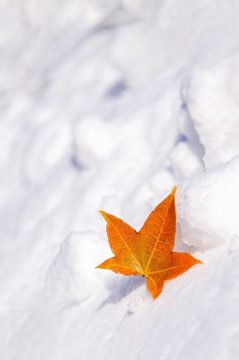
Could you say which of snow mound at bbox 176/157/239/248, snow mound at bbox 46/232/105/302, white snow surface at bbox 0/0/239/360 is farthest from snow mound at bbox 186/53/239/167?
snow mound at bbox 46/232/105/302

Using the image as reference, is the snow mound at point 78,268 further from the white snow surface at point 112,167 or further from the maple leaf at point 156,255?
the maple leaf at point 156,255

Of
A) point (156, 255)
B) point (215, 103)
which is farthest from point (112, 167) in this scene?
point (156, 255)

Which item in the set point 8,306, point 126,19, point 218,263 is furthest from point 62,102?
point 218,263

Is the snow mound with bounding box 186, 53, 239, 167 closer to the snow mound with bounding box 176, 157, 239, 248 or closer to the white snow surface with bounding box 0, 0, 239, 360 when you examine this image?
the white snow surface with bounding box 0, 0, 239, 360

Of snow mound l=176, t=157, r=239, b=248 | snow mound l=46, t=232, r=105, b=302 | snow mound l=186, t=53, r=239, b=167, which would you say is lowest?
snow mound l=176, t=157, r=239, b=248

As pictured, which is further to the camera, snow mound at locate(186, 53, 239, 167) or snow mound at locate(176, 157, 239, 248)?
snow mound at locate(186, 53, 239, 167)

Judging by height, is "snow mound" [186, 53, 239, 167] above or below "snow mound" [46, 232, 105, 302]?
above

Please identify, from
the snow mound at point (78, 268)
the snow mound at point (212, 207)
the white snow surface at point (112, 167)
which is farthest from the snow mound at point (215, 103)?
the snow mound at point (78, 268)

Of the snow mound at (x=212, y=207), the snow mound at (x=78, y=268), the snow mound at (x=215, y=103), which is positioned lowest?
the snow mound at (x=212, y=207)
